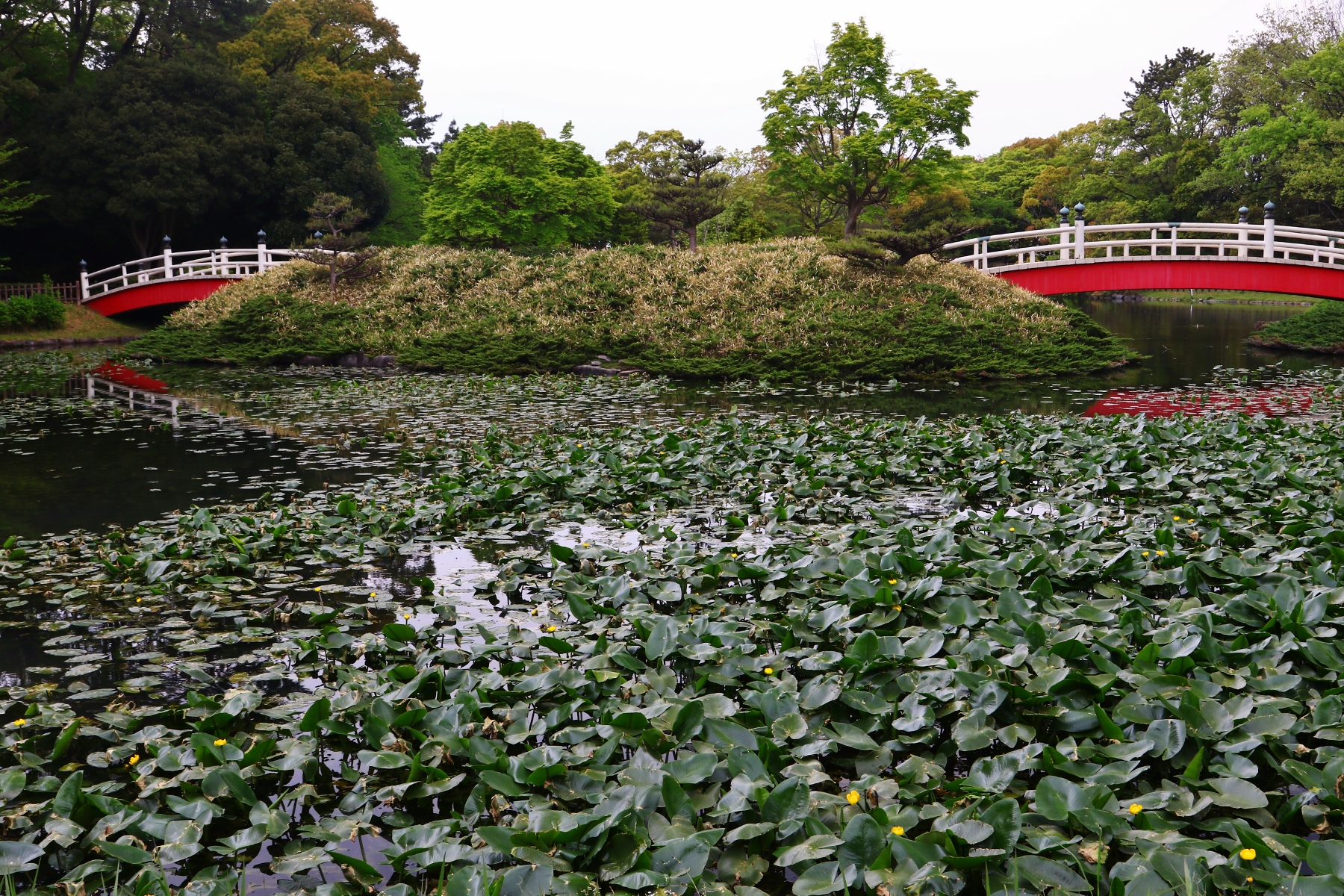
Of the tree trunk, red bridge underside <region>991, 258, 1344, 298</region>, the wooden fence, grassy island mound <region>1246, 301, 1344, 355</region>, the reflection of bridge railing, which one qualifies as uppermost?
the tree trunk

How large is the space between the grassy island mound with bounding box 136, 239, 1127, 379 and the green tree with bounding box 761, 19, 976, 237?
9.27 metres

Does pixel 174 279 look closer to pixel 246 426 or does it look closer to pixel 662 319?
pixel 662 319

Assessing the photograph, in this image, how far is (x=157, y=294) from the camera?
2756 cm

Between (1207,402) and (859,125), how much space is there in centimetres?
2004

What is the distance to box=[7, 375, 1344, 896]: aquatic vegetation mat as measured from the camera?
2.39 meters

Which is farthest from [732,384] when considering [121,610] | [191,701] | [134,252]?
[134,252]

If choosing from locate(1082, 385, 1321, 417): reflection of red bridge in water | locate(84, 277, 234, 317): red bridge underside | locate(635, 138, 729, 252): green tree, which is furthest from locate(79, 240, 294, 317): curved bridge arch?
locate(1082, 385, 1321, 417): reflection of red bridge in water

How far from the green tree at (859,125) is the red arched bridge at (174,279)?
16.1 m

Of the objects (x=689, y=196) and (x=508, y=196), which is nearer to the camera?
(x=689, y=196)

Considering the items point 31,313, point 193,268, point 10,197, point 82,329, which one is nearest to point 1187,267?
point 193,268

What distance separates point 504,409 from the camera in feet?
39.9

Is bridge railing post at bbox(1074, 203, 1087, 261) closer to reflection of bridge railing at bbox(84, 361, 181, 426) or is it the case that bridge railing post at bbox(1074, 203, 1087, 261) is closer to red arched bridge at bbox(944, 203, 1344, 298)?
red arched bridge at bbox(944, 203, 1344, 298)

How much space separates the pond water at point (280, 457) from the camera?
4.26 metres

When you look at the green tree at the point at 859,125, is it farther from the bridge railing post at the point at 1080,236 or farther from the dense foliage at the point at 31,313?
the dense foliage at the point at 31,313
